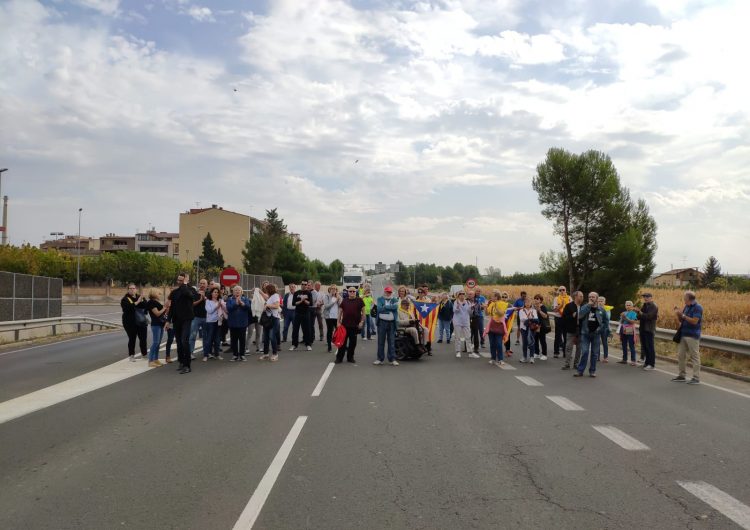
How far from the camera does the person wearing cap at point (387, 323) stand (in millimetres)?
14352

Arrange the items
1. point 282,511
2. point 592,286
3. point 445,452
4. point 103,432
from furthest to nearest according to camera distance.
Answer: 1. point 592,286
2. point 103,432
3. point 445,452
4. point 282,511

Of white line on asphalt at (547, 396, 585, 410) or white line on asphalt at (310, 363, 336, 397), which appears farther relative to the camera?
white line on asphalt at (310, 363, 336, 397)

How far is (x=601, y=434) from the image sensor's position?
24.4ft

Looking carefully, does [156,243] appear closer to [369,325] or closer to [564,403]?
[369,325]

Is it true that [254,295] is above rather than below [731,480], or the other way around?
above

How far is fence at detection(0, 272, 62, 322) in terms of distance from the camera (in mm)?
21406

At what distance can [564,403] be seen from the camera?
9.52 metres

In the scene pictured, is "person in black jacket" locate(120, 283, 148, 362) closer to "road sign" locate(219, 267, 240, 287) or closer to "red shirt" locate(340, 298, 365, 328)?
"red shirt" locate(340, 298, 365, 328)

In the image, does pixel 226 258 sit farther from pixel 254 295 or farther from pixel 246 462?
pixel 246 462

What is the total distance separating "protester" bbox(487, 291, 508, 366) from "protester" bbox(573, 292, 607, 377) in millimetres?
1805

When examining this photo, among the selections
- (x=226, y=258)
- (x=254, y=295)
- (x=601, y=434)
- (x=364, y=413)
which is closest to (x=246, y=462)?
(x=364, y=413)

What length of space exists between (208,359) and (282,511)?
10.8 m

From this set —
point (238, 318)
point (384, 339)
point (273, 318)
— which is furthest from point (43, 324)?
point (384, 339)

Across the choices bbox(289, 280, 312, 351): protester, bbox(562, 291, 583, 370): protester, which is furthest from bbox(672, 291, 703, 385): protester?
bbox(289, 280, 312, 351): protester
